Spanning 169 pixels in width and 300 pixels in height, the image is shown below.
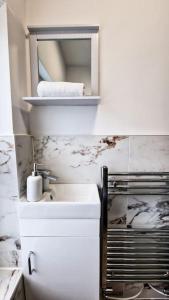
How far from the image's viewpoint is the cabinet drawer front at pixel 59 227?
92 centimetres

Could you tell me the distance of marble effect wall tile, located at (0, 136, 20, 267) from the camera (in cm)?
94

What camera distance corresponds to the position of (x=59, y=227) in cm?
93

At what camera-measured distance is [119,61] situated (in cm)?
111

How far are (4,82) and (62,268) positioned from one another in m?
0.98

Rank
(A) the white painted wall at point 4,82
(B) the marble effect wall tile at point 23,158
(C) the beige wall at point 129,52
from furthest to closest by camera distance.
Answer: (C) the beige wall at point 129,52
(B) the marble effect wall tile at point 23,158
(A) the white painted wall at point 4,82

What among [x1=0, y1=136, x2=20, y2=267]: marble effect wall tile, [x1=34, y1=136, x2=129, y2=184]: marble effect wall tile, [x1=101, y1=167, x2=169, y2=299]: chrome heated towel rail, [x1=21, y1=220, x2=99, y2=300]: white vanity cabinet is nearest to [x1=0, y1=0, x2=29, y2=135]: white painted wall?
[x1=0, y1=136, x2=20, y2=267]: marble effect wall tile

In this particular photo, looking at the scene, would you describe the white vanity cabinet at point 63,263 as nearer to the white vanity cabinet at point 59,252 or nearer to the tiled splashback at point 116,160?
the white vanity cabinet at point 59,252

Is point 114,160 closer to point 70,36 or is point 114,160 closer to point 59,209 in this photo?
point 59,209

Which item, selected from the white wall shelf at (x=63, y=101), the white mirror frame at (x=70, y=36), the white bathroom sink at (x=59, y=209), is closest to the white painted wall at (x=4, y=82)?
the white wall shelf at (x=63, y=101)

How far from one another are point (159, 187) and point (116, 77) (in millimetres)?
705

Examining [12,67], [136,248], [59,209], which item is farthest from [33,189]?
[136,248]

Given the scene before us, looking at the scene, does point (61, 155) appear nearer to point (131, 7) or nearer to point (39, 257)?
point (39, 257)

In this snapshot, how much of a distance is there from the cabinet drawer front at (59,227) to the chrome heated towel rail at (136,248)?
0.89ft

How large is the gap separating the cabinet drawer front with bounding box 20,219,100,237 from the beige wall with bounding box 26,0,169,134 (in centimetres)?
60
